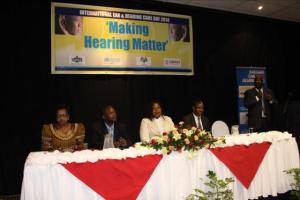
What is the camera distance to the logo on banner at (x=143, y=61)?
15.3ft

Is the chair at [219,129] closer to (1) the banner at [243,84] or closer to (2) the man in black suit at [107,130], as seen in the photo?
(1) the banner at [243,84]

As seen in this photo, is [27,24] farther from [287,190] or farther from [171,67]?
[287,190]

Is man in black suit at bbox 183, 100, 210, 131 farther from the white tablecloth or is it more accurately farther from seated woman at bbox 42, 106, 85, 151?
seated woman at bbox 42, 106, 85, 151

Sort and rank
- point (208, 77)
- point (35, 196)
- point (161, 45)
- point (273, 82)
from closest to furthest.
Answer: point (35, 196) < point (161, 45) < point (208, 77) < point (273, 82)

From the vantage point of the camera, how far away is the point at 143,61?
4.69 meters

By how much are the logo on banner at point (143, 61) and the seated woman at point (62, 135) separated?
1795mm

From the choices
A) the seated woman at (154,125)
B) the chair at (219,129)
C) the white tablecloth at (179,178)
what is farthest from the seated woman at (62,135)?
the chair at (219,129)

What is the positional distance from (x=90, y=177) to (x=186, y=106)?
10.1ft

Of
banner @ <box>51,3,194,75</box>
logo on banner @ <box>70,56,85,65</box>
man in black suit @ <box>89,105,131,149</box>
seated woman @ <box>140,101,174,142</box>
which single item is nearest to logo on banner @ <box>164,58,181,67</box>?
banner @ <box>51,3,194,75</box>

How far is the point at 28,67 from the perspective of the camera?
405 cm

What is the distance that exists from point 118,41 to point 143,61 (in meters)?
0.53

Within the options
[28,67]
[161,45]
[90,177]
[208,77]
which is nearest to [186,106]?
[208,77]

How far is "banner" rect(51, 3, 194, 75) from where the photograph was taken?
419 centimetres

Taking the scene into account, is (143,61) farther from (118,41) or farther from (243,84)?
(243,84)
